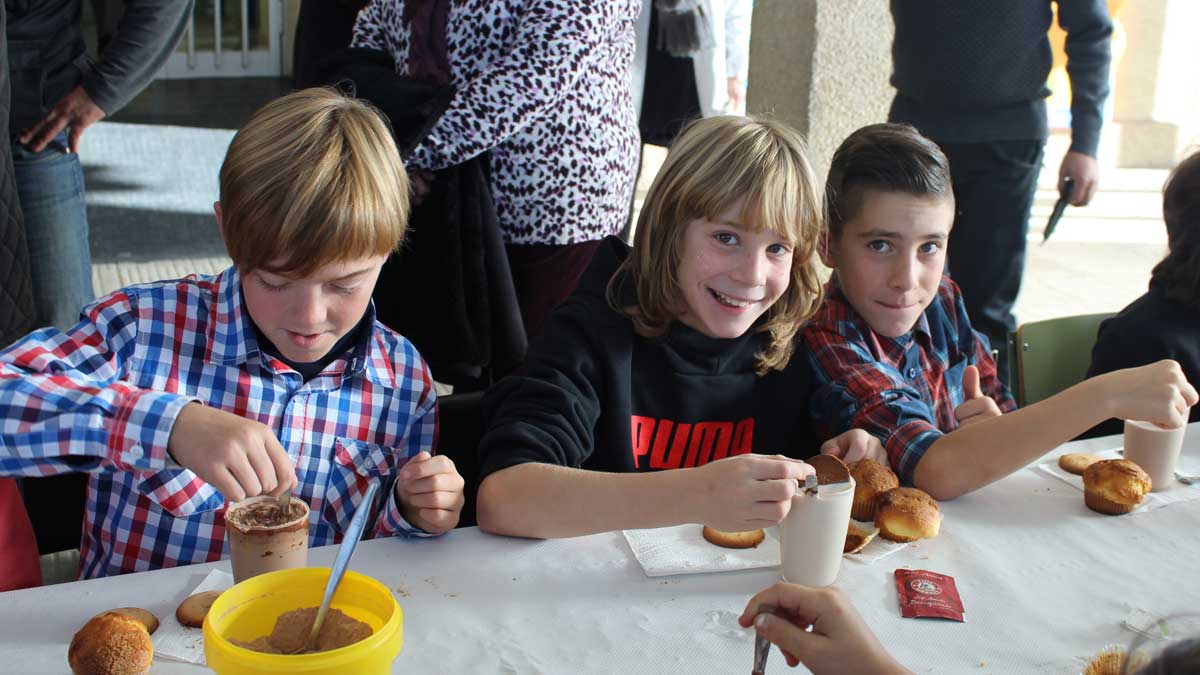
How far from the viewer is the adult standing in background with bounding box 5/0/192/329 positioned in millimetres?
2547

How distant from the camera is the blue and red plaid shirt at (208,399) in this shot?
1.52m

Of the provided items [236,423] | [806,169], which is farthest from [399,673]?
[806,169]

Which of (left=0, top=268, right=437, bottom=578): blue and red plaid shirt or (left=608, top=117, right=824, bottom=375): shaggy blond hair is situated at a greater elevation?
(left=608, top=117, right=824, bottom=375): shaggy blond hair

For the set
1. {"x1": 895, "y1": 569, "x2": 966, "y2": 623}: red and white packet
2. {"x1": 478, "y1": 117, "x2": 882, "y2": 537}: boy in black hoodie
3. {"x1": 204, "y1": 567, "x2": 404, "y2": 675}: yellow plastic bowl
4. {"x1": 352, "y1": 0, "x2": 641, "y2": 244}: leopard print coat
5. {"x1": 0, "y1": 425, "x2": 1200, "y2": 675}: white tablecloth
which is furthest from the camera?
{"x1": 352, "y1": 0, "x2": 641, "y2": 244}: leopard print coat

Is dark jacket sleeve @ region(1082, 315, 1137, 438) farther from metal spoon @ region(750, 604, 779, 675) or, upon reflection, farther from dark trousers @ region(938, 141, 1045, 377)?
metal spoon @ region(750, 604, 779, 675)

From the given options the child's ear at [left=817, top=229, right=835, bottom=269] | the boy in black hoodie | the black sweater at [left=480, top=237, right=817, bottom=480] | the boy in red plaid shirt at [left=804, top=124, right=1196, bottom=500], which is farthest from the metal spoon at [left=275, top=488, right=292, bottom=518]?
the child's ear at [left=817, top=229, right=835, bottom=269]

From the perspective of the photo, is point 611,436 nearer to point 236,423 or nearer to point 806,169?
point 806,169

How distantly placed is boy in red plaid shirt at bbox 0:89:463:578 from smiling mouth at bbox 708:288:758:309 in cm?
A: 49

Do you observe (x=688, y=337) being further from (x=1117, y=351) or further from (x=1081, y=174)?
(x=1081, y=174)

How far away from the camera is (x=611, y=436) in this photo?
71.9 inches

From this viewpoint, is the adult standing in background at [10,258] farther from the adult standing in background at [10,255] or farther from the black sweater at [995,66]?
the black sweater at [995,66]

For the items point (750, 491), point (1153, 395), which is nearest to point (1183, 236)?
point (1153, 395)

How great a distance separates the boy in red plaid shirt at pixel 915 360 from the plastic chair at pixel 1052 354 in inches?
9.3

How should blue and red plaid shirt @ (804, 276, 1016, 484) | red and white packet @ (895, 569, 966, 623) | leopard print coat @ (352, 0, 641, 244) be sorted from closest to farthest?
red and white packet @ (895, 569, 966, 623) → blue and red plaid shirt @ (804, 276, 1016, 484) → leopard print coat @ (352, 0, 641, 244)
